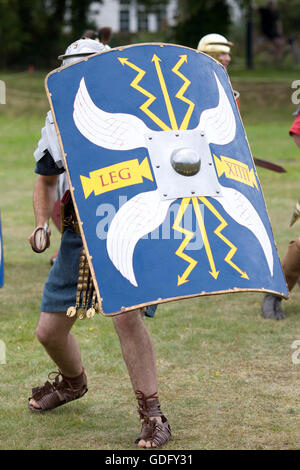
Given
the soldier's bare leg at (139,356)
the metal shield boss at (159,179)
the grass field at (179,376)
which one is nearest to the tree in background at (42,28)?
the grass field at (179,376)

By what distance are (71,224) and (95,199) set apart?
1.48 ft

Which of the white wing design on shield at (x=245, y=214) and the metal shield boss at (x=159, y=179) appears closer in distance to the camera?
the metal shield boss at (x=159, y=179)

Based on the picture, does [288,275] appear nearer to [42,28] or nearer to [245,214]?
[245,214]

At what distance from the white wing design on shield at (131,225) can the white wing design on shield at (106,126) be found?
23 cm

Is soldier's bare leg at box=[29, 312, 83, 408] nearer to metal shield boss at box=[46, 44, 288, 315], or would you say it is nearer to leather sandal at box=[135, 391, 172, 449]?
leather sandal at box=[135, 391, 172, 449]

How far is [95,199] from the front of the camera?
3318mm

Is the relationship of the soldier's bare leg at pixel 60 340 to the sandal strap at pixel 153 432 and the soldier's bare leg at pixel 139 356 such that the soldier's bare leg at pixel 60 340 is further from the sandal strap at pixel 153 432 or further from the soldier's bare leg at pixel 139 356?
the sandal strap at pixel 153 432

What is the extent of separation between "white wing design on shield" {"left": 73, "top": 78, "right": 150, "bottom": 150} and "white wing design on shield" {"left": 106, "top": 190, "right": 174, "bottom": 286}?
227 mm

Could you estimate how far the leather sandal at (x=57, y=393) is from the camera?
4109 millimetres

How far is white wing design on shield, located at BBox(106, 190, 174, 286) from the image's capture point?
Result: 10.6 ft

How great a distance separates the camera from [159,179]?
3.33 m

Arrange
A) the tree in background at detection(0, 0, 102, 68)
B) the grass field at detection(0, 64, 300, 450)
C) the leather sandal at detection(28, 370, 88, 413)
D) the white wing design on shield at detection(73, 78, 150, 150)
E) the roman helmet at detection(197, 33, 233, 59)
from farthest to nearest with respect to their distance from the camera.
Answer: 1. the tree in background at detection(0, 0, 102, 68)
2. the roman helmet at detection(197, 33, 233, 59)
3. the leather sandal at detection(28, 370, 88, 413)
4. the grass field at detection(0, 64, 300, 450)
5. the white wing design on shield at detection(73, 78, 150, 150)

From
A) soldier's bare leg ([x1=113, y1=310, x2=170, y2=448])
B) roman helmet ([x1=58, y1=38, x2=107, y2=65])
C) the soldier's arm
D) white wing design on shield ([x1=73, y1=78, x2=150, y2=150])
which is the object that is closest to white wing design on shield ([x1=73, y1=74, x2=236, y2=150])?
white wing design on shield ([x1=73, y1=78, x2=150, y2=150])

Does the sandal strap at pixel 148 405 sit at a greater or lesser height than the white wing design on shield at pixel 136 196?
lesser
